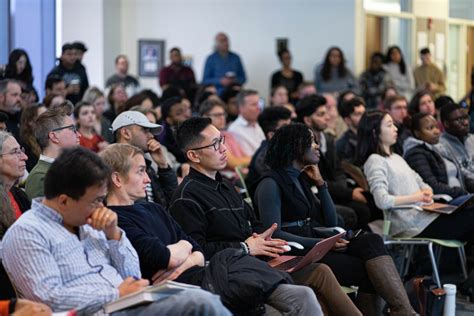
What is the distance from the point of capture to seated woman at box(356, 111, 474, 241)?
20.1 feet

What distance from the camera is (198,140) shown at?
4.79 meters

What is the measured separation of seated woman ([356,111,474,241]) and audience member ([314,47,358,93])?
643 cm

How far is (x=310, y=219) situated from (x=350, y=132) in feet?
8.15

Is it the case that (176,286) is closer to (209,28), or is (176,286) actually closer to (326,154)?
(326,154)

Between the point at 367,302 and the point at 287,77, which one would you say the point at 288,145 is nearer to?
the point at 367,302

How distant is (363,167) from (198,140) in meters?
1.95

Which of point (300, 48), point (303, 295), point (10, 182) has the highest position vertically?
point (300, 48)

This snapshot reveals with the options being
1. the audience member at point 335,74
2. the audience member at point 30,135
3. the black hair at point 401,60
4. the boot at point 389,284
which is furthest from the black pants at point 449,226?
the black hair at point 401,60

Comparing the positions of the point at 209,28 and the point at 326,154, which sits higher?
the point at 209,28

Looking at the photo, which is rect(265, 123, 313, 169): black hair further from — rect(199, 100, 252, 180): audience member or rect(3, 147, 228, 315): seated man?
rect(199, 100, 252, 180): audience member

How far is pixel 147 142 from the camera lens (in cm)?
553

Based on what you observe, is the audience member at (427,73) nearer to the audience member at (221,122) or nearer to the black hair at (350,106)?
the black hair at (350,106)

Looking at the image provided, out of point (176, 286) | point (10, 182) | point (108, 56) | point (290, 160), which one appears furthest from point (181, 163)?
point (108, 56)

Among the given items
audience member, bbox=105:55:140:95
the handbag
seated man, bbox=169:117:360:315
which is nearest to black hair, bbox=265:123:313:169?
seated man, bbox=169:117:360:315
